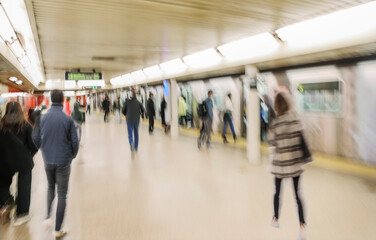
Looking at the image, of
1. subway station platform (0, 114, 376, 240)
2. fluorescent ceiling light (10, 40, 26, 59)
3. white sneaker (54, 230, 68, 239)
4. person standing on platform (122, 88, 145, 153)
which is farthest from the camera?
person standing on platform (122, 88, 145, 153)

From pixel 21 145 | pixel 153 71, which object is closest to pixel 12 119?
pixel 21 145

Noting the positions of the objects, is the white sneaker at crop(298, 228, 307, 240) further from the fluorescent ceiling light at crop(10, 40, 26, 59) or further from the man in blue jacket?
the fluorescent ceiling light at crop(10, 40, 26, 59)

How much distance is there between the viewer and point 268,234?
3.10 meters

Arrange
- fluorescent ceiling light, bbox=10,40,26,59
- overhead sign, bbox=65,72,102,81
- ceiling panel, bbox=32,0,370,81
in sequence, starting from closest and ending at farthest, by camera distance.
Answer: ceiling panel, bbox=32,0,370,81
fluorescent ceiling light, bbox=10,40,26,59
overhead sign, bbox=65,72,102,81

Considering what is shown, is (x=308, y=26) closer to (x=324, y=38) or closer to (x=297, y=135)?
(x=324, y=38)

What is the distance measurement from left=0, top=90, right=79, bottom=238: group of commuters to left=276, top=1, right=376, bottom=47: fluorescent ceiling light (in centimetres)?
439

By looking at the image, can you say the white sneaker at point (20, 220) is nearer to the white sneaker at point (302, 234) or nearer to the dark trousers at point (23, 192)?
the dark trousers at point (23, 192)

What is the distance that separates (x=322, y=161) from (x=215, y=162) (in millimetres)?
2713

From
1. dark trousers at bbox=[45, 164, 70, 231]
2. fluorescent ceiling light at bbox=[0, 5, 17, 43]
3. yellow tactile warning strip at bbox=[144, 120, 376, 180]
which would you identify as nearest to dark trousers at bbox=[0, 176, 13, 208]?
dark trousers at bbox=[45, 164, 70, 231]

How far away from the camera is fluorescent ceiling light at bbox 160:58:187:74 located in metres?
9.59

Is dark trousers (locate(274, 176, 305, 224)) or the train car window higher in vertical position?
the train car window

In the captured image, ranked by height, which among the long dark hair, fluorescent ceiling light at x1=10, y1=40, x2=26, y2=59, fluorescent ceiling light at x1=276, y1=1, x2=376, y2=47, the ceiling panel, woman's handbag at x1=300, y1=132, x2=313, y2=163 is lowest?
woman's handbag at x1=300, y1=132, x2=313, y2=163

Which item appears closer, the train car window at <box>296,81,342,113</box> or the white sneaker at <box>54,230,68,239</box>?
the white sneaker at <box>54,230,68,239</box>

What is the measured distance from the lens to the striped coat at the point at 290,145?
2.90 metres
